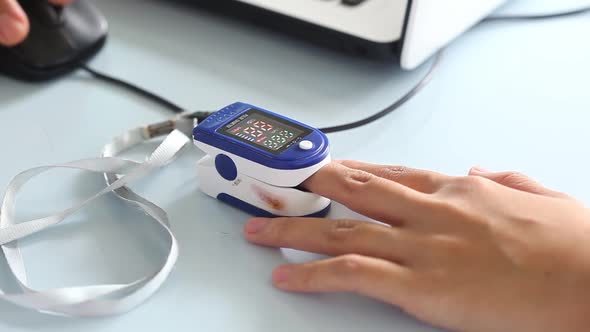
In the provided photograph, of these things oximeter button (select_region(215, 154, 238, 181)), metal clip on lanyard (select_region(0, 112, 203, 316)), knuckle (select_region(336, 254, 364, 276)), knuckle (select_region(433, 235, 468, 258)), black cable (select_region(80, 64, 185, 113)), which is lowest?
metal clip on lanyard (select_region(0, 112, 203, 316))

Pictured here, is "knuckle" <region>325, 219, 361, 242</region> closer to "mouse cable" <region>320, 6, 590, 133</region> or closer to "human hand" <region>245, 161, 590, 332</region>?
"human hand" <region>245, 161, 590, 332</region>

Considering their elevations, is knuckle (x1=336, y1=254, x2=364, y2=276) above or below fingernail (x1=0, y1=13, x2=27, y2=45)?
below

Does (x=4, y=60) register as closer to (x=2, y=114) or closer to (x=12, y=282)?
(x=2, y=114)

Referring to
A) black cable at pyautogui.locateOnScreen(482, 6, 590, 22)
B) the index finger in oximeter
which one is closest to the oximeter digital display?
the index finger in oximeter

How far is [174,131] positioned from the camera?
628mm

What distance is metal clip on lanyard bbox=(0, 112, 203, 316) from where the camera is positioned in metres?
0.47

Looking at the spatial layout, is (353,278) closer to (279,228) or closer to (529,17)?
(279,228)

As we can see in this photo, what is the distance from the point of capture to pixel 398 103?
723 mm

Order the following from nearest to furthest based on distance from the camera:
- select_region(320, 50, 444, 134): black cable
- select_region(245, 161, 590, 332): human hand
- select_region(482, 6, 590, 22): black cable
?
select_region(245, 161, 590, 332): human hand, select_region(320, 50, 444, 134): black cable, select_region(482, 6, 590, 22): black cable

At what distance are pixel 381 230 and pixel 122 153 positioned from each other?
Answer: 29 centimetres

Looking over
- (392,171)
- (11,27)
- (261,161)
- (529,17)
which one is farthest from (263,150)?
(529,17)

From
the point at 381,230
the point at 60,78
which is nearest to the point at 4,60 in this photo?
the point at 60,78

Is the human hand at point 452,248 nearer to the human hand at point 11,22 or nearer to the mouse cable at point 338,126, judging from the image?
the mouse cable at point 338,126

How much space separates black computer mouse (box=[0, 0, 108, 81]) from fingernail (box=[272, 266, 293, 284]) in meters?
0.41
